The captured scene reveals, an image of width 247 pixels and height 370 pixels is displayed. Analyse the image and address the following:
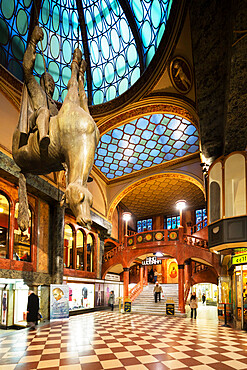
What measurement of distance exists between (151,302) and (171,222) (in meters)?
9.83

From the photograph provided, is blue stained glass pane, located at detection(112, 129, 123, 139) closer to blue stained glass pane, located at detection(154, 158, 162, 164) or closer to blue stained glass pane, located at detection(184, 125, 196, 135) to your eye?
blue stained glass pane, located at detection(154, 158, 162, 164)

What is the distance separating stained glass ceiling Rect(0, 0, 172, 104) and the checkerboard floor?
9120 millimetres

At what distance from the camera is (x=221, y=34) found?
15.4 ft

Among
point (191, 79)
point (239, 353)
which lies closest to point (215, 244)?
point (239, 353)

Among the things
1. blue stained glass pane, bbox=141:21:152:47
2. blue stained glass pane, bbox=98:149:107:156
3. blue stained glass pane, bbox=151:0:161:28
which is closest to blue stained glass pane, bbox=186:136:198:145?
blue stained glass pane, bbox=98:149:107:156

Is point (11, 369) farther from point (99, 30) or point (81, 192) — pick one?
point (99, 30)

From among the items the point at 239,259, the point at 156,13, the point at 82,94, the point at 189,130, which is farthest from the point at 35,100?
the point at 189,130

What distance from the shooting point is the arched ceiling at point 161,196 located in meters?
18.9

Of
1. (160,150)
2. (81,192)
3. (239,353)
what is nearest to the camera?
(81,192)

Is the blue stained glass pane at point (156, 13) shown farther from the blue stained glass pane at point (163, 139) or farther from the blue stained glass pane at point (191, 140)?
the blue stained glass pane at point (191, 140)

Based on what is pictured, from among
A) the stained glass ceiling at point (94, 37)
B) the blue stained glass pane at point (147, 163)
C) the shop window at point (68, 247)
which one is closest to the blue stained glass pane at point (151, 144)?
the blue stained glass pane at point (147, 163)

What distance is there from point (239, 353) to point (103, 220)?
12.0 meters

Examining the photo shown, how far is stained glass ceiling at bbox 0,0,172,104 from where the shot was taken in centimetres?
1053

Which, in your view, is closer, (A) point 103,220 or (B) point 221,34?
(B) point 221,34
